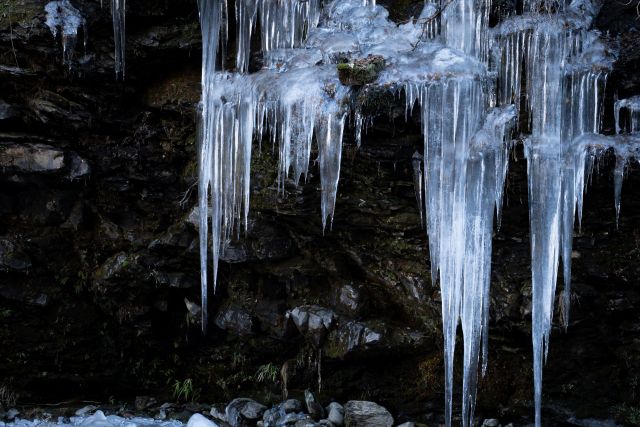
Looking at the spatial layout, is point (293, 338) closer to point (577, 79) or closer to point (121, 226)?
point (121, 226)

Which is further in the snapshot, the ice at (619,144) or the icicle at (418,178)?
the icicle at (418,178)

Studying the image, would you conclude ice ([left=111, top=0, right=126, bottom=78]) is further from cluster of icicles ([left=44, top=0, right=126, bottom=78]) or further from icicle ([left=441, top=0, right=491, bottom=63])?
icicle ([left=441, top=0, right=491, bottom=63])

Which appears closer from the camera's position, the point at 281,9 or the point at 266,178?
the point at 281,9

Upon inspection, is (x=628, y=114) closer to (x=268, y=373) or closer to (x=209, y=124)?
(x=209, y=124)

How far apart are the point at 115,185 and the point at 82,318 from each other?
1660 mm

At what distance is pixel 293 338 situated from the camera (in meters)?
7.19

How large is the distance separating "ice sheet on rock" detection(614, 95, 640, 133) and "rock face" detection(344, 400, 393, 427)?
3.76m

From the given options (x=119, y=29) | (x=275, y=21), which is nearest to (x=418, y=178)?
(x=275, y=21)

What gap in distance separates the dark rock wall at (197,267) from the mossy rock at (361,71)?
0.32 meters

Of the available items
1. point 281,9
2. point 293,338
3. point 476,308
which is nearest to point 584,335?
point 476,308

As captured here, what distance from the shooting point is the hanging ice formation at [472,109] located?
497 cm

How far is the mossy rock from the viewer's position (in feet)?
16.8

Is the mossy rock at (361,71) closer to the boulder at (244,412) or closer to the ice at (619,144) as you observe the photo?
the ice at (619,144)

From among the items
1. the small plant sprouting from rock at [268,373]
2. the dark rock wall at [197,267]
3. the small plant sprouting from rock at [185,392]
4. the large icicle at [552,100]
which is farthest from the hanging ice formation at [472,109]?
the small plant sprouting from rock at [185,392]
